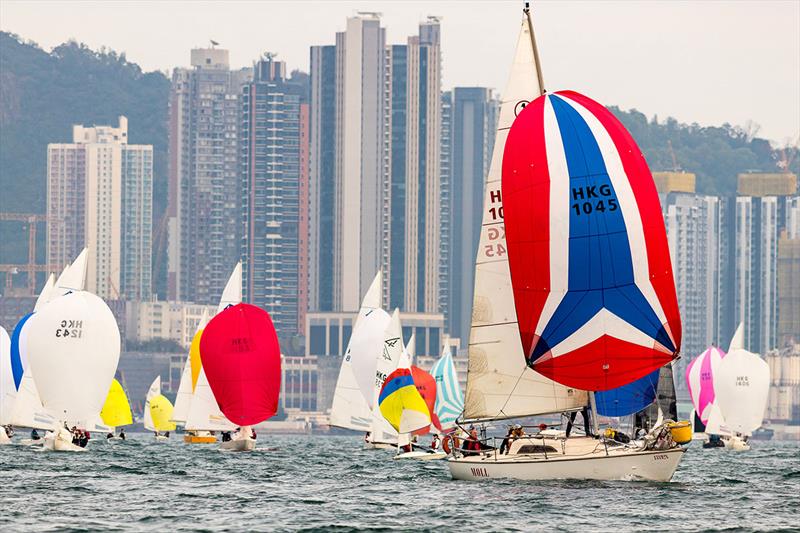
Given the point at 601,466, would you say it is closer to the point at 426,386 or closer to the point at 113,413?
the point at 426,386

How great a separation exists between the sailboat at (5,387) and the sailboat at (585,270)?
3333cm

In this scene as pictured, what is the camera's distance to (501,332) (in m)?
39.7

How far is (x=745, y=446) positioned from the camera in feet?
281

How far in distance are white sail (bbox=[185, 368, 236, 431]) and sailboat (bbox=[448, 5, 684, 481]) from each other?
2854cm

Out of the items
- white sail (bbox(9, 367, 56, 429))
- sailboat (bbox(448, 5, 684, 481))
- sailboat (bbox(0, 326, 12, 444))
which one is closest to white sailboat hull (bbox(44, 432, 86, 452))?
white sail (bbox(9, 367, 56, 429))

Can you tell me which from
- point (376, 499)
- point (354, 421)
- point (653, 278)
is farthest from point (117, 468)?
point (354, 421)

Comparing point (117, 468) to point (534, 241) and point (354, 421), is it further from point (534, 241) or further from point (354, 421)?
point (354, 421)

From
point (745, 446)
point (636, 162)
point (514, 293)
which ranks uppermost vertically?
point (636, 162)

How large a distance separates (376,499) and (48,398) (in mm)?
22672

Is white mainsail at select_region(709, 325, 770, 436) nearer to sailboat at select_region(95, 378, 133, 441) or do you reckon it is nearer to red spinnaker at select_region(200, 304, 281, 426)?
sailboat at select_region(95, 378, 133, 441)

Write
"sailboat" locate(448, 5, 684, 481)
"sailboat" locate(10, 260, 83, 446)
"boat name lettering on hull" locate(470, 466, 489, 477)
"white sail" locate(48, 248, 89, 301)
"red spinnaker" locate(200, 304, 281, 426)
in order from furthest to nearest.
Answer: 1. "white sail" locate(48, 248, 89, 301)
2. "sailboat" locate(10, 260, 83, 446)
3. "red spinnaker" locate(200, 304, 281, 426)
4. "boat name lettering on hull" locate(470, 466, 489, 477)
5. "sailboat" locate(448, 5, 684, 481)

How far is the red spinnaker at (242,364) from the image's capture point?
60219 millimetres

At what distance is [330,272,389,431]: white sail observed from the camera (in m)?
73.4

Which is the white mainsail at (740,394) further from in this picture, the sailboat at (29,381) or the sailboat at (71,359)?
the sailboat at (71,359)
